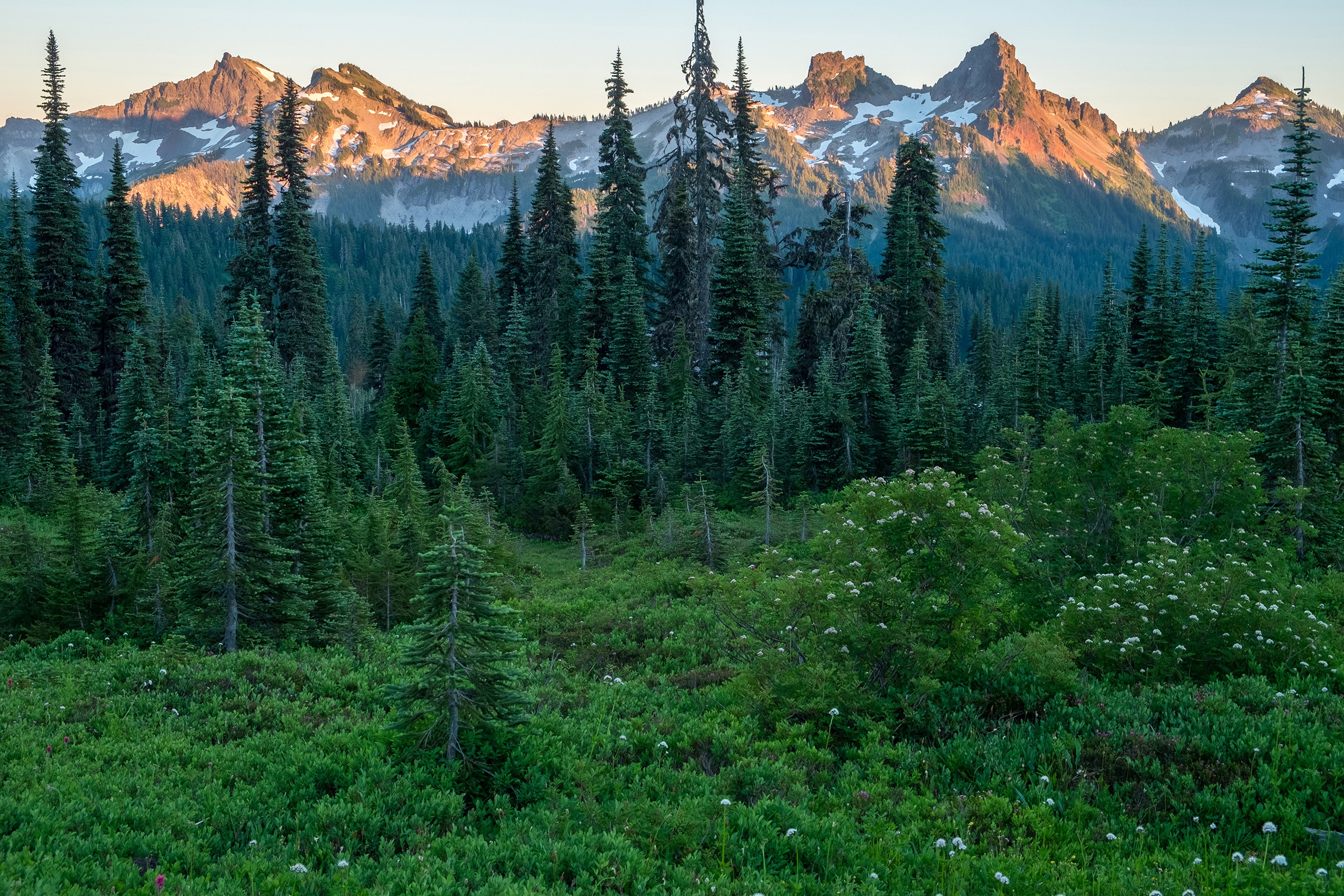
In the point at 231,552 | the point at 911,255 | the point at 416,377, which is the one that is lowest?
the point at 231,552

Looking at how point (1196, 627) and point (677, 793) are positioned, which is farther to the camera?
point (1196, 627)

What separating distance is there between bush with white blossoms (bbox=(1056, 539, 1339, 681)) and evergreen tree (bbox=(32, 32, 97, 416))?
57.0m

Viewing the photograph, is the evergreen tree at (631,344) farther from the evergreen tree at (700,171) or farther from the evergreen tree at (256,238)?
the evergreen tree at (256,238)

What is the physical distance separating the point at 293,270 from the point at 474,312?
1473 centimetres

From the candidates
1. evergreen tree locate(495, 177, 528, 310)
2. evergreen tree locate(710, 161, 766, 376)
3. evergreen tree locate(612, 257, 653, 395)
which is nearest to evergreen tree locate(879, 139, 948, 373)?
evergreen tree locate(710, 161, 766, 376)

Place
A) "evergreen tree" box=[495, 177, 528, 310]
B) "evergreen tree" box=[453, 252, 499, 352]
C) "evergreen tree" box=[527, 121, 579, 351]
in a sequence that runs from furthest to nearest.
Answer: "evergreen tree" box=[453, 252, 499, 352] < "evergreen tree" box=[495, 177, 528, 310] < "evergreen tree" box=[527, 121, 579, 351]

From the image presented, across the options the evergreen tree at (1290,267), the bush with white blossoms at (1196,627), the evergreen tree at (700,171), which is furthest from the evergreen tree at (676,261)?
the bush with white blossoms at (1196,627)

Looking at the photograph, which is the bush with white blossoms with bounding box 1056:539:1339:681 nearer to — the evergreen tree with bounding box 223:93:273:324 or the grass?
the grass

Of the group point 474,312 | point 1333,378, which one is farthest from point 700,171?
point 1333,378

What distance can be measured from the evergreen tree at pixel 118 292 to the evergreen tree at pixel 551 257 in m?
24.5

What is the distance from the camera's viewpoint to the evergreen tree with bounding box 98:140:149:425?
172 ft

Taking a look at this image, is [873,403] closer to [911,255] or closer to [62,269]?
[911,255]

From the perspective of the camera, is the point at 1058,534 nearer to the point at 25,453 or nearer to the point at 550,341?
the point at 550,341

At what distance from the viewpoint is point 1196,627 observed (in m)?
12.2
